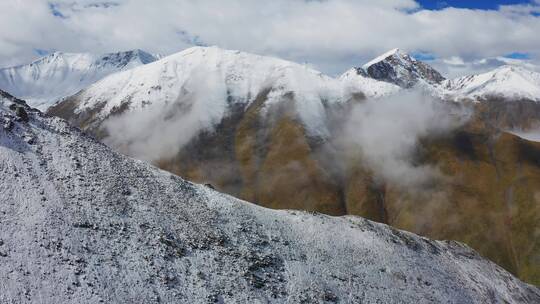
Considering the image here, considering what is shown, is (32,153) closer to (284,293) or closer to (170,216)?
(170,216)

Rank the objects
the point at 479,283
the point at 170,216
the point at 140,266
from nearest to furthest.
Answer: the point at 140,266, the point at 170,216, the point at 479,283

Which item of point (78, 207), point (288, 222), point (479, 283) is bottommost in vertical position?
point (479, 283)

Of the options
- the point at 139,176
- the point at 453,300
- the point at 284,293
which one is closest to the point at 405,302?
the point at 453,300

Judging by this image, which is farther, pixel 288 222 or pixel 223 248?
pixel 288 222

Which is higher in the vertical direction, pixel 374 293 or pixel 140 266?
pixel 140 266

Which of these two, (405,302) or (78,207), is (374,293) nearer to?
(405,302)

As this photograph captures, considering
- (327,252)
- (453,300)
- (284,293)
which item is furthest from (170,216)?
(453,300)

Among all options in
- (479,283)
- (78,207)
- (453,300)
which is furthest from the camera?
(479,283)
